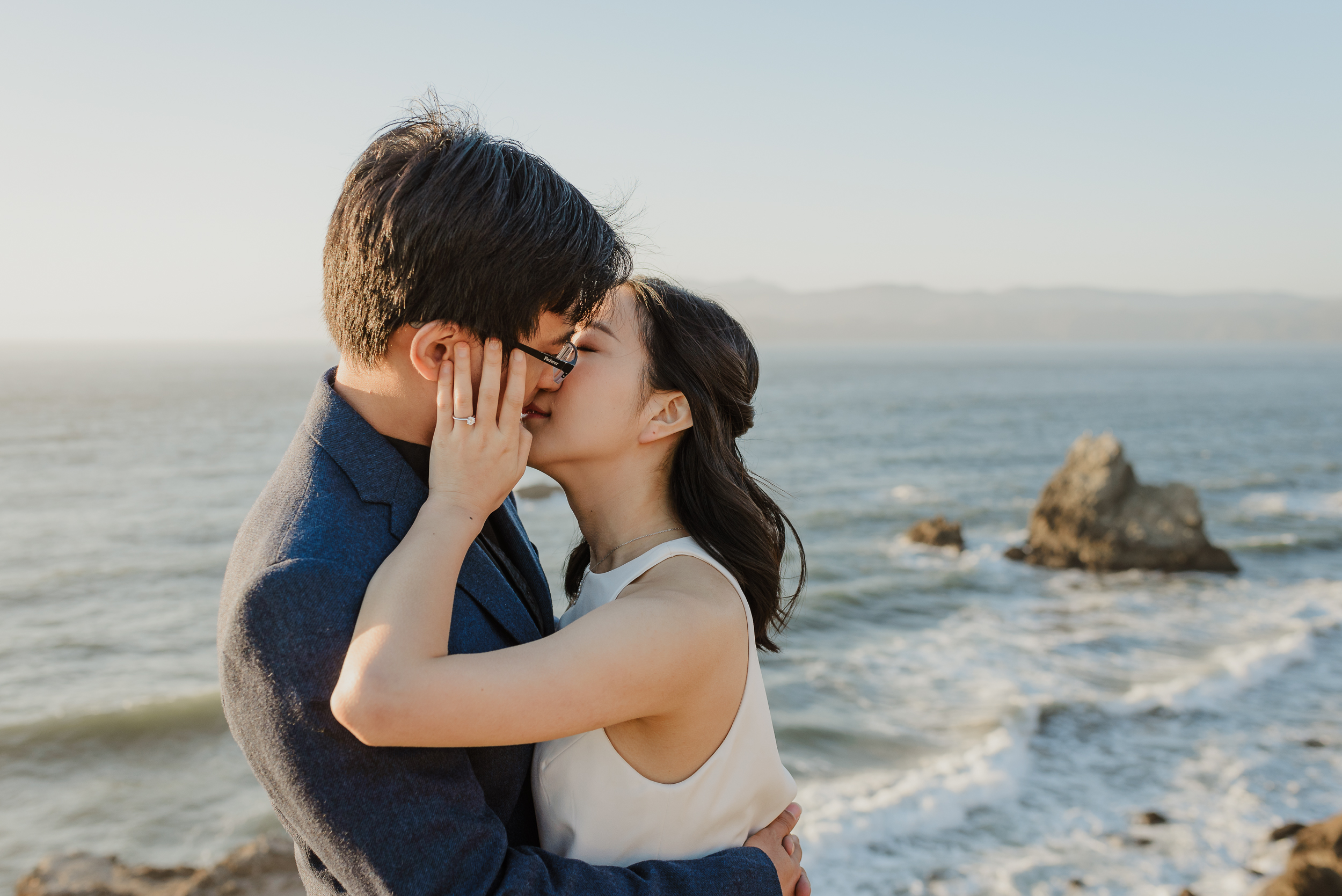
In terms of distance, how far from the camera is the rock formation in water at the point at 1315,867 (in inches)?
225

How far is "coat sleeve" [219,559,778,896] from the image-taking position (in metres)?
1.72

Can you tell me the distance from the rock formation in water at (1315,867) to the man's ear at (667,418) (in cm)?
570

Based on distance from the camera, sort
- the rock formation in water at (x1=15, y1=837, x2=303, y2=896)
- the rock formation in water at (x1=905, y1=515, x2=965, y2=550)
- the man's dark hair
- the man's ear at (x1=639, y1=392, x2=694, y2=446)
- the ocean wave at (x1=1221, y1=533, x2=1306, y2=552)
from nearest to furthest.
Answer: the man's dark hair → the man's ear at (x1=639, y1=392, x2=694, y2=446) → the rock formation in water at (x1=15, y1=837, x2=303, y2=896) → the ocean wave at (x1=1221, y1=533, x2=1306, y2=552) → the rock formation in water at (x1=905, y1=515, x2=965, y2=550)

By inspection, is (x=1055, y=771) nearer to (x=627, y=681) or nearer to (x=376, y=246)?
(x=627, y=681)

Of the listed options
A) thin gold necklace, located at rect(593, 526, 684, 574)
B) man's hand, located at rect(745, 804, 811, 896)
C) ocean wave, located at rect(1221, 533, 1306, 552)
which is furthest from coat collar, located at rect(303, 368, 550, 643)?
ocean wave, located at rect(1221, 533, 1306, 552)

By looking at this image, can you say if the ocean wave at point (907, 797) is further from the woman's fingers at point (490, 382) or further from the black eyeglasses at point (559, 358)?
the woman's fingers at point (490, 382)

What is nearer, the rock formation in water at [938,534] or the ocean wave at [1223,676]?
the ocean wave at [1223,676]

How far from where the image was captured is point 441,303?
199 centimetres

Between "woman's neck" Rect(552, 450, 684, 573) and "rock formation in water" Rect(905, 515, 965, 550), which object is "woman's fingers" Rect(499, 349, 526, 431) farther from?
"rock formation in water" Rect(905, 515, 965, 550)

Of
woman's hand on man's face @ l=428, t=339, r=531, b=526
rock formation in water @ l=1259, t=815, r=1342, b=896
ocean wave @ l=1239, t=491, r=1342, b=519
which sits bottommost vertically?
ocean wave @ l=1239, t=491, r=1342, b=519

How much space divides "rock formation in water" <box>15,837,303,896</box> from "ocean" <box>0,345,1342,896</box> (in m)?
2.23

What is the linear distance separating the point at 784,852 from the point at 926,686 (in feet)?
33.9

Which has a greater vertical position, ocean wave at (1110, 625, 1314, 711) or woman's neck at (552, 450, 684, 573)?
woman's neck at (552, 450, 684, 573)

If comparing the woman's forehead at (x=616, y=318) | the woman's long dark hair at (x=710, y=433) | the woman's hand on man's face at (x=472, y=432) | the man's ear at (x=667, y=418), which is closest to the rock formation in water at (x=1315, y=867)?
the woman's long dark hair at (x=710, y=433)
